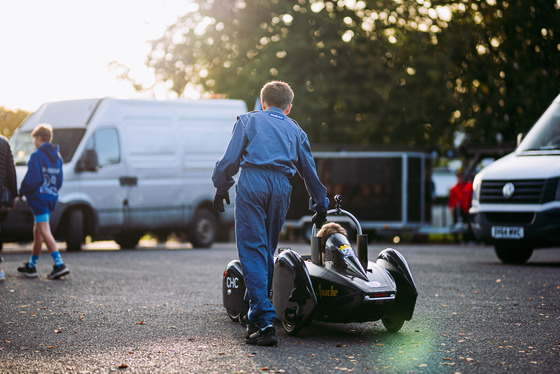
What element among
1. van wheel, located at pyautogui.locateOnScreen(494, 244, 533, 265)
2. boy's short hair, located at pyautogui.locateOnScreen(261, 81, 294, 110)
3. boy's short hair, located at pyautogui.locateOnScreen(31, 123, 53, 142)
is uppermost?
boy's short hair, located at pyautogui.locateOnScreen(261, 81, 294, 110)

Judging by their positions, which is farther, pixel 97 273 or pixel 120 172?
pixel 120 172

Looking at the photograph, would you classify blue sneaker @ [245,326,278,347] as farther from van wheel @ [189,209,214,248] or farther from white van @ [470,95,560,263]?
van wheel @ [189,209,214,248]

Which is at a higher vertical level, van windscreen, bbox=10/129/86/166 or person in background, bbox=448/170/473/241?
van windscreen, bbox=10/129/86/166

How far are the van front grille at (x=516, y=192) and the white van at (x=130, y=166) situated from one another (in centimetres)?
669

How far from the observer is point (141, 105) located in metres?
17.0

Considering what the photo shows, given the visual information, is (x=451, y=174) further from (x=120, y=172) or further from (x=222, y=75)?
(x=120, y=172)

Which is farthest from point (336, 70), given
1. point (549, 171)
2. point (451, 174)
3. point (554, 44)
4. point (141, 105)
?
point (451, 174)

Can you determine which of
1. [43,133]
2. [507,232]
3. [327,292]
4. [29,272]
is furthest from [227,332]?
[507,232]

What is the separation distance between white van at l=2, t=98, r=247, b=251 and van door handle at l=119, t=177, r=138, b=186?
0.02 meters

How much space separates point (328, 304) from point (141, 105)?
11.3 meters

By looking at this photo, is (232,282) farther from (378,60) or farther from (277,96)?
(378,60)

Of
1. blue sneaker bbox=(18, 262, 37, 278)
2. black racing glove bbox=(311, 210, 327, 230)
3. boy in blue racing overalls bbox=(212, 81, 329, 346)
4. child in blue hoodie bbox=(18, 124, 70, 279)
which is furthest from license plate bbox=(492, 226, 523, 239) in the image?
boy in blue racing overalls bbox=(212, 81, 329, 346)

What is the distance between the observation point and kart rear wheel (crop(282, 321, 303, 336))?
6.28m

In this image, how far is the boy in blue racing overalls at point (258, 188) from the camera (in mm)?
6121
